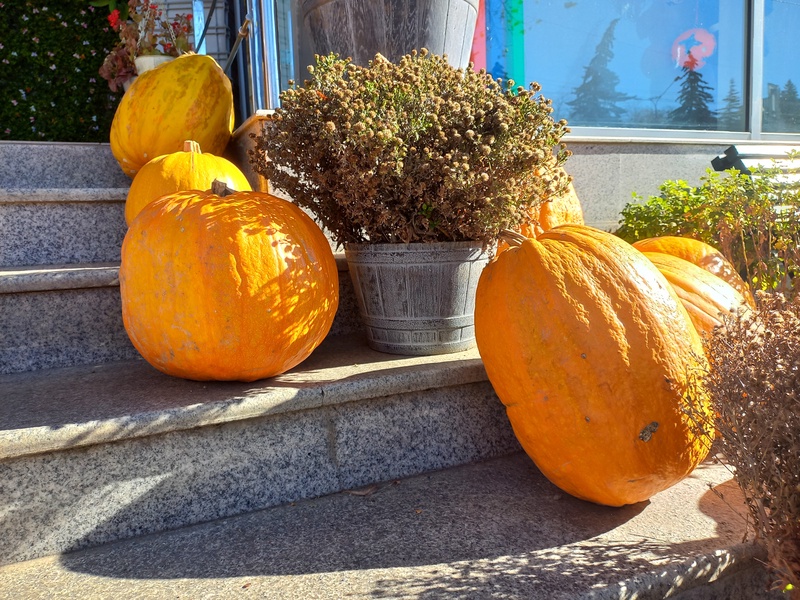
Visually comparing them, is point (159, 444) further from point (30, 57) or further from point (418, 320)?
point (30, 57)

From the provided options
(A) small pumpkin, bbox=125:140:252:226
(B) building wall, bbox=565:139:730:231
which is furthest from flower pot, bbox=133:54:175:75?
(B) building wall, bbox=565:139:730:231

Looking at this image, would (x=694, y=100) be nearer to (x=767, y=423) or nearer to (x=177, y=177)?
(x=177, y=177)

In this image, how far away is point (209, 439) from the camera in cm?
132

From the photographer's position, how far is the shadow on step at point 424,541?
113 cm

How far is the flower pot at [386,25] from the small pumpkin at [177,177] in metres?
0.69

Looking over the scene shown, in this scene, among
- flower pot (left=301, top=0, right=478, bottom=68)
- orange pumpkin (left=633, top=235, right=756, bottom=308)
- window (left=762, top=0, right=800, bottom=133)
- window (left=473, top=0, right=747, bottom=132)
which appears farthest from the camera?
window (left=762, top=0, right=800, bottom=133)

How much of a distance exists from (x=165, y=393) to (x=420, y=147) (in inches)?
31.7

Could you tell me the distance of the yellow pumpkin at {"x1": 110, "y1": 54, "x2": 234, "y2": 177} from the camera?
2.57 m

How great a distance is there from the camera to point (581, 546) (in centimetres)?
118

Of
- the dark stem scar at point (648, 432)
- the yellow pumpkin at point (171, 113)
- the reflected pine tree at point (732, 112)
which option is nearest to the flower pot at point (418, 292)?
the dark stem scar at point (648, 432)

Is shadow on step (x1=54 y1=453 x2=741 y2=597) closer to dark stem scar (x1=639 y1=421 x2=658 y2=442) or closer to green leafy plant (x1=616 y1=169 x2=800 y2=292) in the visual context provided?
dark stem scar (x1=639 y1=421 x2=658 y2=442)

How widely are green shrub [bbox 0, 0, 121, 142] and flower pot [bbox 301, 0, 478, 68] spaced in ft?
8.83

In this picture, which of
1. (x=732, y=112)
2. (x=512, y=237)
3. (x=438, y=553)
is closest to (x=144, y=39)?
(x=512, y=237)

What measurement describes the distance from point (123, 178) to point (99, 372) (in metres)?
1.51
